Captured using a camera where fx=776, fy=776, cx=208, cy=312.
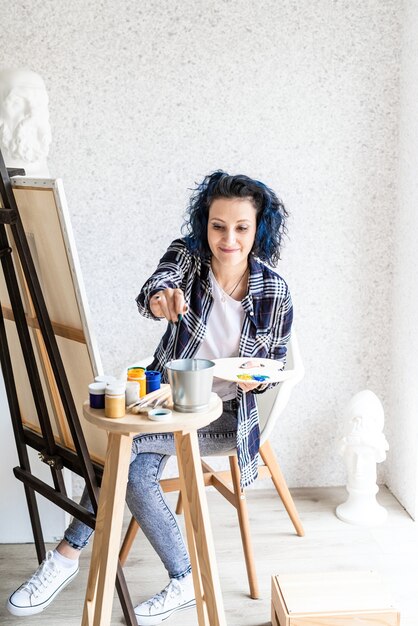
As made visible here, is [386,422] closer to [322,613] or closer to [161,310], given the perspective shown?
[322,613]

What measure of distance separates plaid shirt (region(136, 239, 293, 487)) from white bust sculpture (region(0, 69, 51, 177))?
0.50 metres

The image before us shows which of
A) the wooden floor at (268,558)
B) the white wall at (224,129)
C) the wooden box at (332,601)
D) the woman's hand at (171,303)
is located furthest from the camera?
the white wall at (224,129)

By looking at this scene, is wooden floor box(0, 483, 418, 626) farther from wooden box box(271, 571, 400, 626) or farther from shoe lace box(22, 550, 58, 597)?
wooden box box(271, 571, 400, 626)

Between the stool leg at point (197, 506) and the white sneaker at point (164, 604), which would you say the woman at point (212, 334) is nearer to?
the white sneaker at point (164, 604)

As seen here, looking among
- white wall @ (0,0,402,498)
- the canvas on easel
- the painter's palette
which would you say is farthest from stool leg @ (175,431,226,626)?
white wall @ (0,0,402,498)

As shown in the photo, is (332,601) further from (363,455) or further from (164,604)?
(363,455)

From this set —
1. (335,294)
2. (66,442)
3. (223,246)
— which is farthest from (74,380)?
(335,294)

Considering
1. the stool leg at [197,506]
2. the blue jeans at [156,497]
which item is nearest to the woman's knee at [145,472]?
the blue jeans at [156,497]

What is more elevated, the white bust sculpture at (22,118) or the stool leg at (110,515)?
the white bust sculpture at (22,118)

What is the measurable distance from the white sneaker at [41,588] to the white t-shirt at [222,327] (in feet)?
2.40

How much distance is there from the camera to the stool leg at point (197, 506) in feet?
5.14

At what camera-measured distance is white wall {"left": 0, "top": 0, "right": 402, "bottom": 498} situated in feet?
8.77

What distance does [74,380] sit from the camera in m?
2.01

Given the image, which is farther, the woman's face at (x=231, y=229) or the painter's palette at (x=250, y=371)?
the woman's face at (x=231, y=229)
